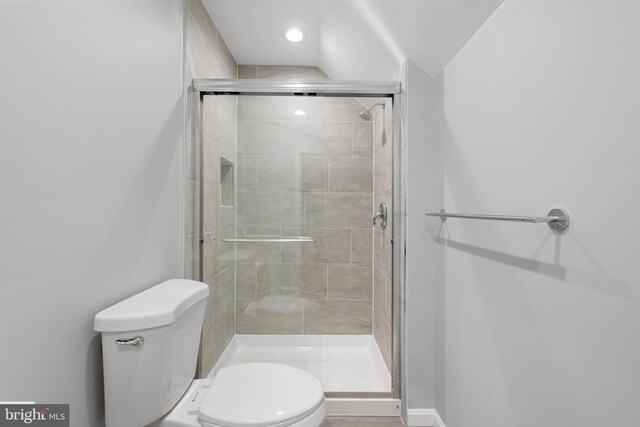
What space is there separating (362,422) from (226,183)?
4.94 ft

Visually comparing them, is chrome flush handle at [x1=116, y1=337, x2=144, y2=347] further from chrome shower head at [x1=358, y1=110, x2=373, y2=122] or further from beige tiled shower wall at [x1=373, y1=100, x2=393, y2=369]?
chrome shower head at [x1=358, y1=110, x2=373, y2=122]

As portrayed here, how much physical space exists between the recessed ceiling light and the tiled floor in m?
2.49

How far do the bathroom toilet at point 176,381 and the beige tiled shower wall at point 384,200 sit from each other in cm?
73

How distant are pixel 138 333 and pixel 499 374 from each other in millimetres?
1200

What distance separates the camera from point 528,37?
3.06 feet

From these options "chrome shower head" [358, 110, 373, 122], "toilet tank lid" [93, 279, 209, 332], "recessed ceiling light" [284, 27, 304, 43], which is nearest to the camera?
"toilet tank lid" [93, 279, 209, 332]

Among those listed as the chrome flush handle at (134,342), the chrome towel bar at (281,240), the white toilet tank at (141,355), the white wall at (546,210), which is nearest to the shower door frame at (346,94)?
the chrome towel bar at (281,240)

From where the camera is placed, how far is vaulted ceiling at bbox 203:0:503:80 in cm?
132

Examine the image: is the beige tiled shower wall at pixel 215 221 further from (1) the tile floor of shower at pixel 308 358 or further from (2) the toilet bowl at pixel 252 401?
(2) the toilet bowl at pixel 252 401

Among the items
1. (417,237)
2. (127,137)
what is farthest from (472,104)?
(127,137)

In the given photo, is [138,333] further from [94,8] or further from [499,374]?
[499,374]

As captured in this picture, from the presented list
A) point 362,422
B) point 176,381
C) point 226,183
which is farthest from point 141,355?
point 362,422

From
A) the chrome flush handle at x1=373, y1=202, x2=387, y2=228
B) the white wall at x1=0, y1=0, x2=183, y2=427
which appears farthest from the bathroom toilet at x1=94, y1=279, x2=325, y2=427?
the chrome flush handle at x1=373, y1=202, x2=387, y2=228

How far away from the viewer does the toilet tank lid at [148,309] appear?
929 mm
